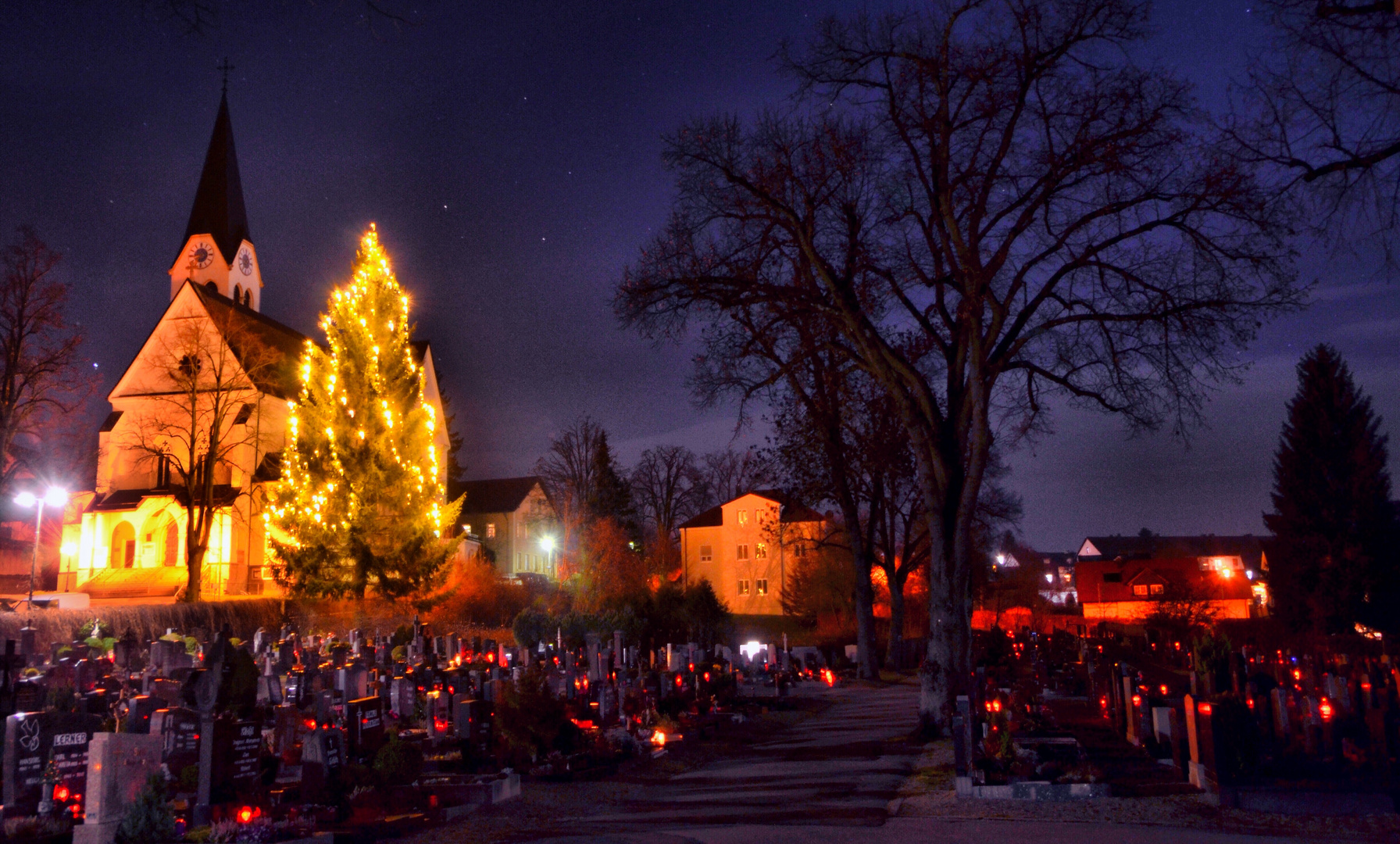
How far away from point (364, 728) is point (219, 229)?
44783mm

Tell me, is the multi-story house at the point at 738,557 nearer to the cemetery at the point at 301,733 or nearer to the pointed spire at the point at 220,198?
the pointed spire at the point at 220,198

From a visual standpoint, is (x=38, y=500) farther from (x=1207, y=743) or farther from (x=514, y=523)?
(x=514, y=523)

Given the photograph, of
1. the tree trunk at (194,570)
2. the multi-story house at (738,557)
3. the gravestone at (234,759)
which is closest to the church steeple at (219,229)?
the tree trunk at (194,570)

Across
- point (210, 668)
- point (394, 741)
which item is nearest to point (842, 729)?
point (394, 741)

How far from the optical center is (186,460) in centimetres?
4241

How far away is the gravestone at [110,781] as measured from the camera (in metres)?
7.87

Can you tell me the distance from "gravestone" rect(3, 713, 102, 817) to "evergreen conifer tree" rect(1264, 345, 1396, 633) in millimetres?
42994

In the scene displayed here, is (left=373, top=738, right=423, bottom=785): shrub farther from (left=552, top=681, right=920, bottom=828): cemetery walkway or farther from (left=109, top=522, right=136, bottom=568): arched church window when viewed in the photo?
(left=109, top=522, right=136, bottom=568): arched church window

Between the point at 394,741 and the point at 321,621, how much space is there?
2228 centimetres

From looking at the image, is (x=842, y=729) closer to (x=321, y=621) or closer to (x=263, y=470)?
(x=321, y=621)

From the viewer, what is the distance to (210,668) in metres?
9.42

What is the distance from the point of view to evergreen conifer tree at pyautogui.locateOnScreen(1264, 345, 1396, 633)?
40688mm

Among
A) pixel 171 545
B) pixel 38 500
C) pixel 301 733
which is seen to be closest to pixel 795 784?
pixel 301 733

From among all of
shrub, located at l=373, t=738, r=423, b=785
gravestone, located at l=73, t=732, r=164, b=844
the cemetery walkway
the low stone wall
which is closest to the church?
the cemetery walkway
